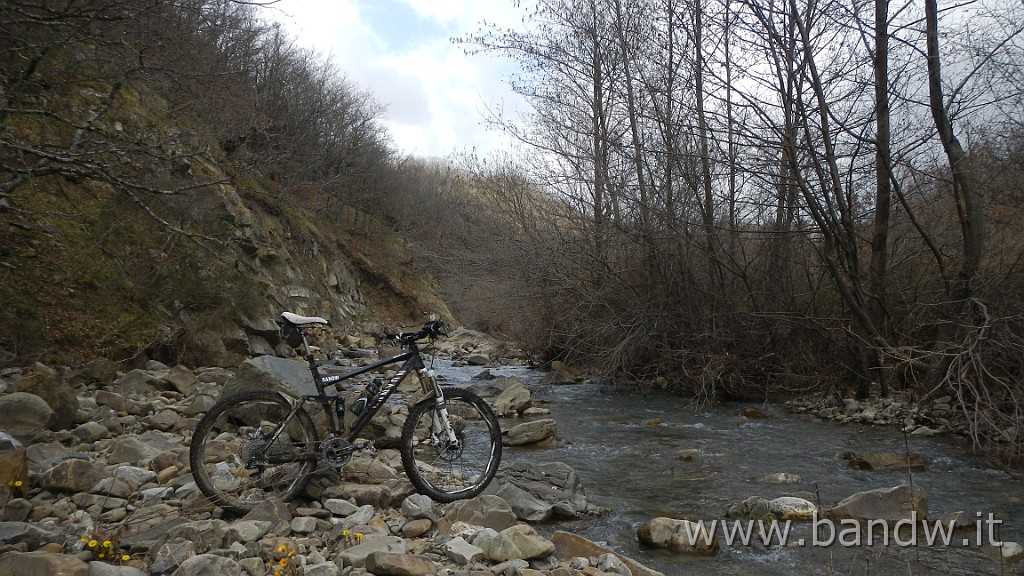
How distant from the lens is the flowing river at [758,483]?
156 inches

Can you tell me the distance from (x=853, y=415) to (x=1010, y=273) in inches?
100

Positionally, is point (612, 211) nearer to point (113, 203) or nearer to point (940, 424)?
point (940, 424)

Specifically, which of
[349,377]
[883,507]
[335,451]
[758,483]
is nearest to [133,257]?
[349,377]

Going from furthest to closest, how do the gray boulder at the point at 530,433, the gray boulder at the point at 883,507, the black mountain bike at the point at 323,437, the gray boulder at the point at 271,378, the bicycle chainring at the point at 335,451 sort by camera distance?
the gray boulder at the point at 530,433 < the gray boulder at the point at 271,378 < the gray boulder at the point at 883,507 < the bicycle chainring at the point at 335,451 < the black mountain bike at the point at 323,437

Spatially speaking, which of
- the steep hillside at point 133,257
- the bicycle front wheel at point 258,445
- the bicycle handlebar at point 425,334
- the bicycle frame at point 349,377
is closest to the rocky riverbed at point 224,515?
the bicycle front wheel at point 258,445

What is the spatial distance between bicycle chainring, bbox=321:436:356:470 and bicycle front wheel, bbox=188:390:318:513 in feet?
0.24

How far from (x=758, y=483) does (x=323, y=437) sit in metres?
3.85

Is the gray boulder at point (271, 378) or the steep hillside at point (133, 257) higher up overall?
the steep hillside at point (133, 257)

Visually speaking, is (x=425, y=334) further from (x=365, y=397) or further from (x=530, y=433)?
(x=530, y=433)

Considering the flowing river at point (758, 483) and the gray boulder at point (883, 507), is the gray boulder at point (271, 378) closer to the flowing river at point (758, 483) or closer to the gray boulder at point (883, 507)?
the flowing river at point (758, 483)

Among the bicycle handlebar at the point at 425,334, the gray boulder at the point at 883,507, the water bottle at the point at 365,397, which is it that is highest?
the bicycle handlebar at the point at 425,334

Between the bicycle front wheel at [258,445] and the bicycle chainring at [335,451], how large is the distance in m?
0.07

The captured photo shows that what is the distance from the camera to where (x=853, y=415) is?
8672mm

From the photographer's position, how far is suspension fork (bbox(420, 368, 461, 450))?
4660 millimetres
